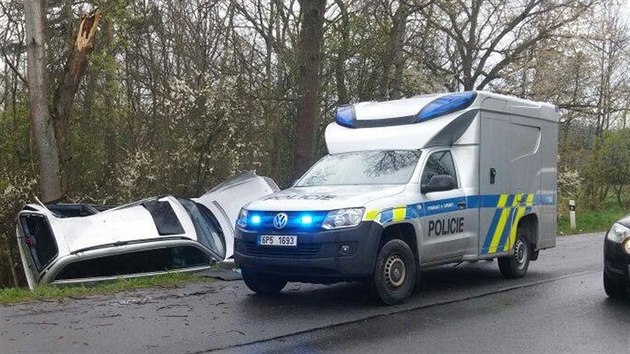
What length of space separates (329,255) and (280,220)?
27.5 inches

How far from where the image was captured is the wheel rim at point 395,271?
27.2 feet

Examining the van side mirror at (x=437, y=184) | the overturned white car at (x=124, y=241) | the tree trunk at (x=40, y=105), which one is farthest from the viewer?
the tree trunk at (x=40, y=105)

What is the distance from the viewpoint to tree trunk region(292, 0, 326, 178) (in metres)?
17.4

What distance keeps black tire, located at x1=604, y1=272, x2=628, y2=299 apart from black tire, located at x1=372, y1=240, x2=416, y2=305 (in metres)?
2.42

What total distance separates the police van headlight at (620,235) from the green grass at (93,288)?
545 centimetres

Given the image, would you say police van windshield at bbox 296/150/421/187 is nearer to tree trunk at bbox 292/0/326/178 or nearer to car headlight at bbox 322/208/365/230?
car headlight at bbox 322/208/365/230

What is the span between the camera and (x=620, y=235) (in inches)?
328

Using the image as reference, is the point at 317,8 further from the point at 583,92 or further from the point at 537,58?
the point at 583,92

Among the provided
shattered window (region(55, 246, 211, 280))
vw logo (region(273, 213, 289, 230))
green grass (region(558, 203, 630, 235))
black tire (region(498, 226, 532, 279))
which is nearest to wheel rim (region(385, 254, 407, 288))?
vw logo (region(273, 213, 289, 230))

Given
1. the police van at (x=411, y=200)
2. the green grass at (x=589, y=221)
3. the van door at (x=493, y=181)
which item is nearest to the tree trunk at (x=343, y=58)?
the green grass at (x=589, y=221)

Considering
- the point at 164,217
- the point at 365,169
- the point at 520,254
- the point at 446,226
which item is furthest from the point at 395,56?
the point at 446,226

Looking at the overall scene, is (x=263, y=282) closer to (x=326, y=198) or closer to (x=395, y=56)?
(x=326, y=198)

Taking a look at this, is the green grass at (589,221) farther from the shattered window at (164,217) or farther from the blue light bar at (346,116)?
the shattered window at (164,217)

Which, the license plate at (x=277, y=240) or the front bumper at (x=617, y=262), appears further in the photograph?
the front bumper at (x=617, y=262)
